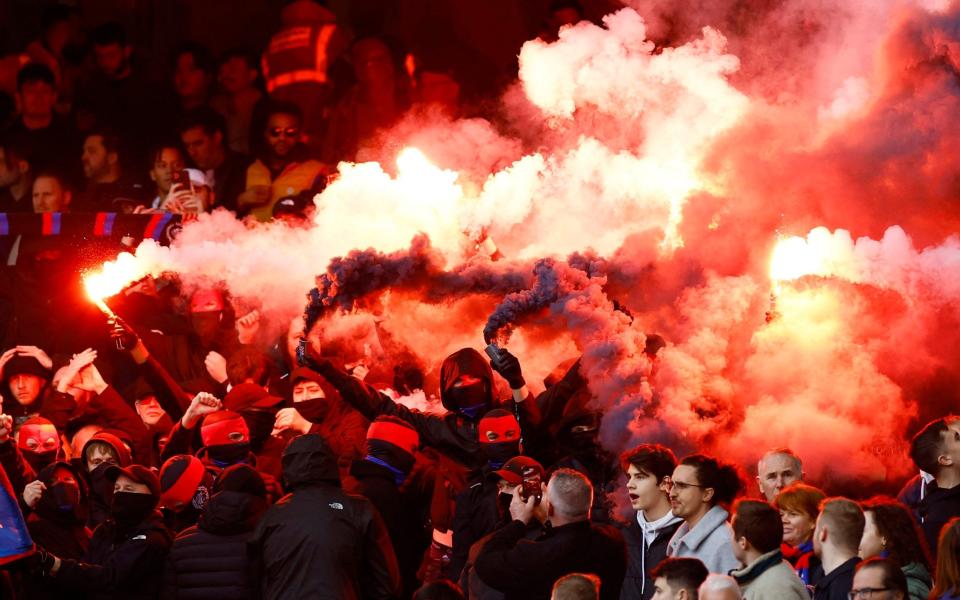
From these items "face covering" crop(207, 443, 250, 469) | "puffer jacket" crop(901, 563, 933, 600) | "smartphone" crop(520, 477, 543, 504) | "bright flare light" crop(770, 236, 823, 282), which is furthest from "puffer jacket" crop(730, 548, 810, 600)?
"bright flare light" crop(770, 236, 823, 282)

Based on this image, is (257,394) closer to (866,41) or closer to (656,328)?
(656,328)

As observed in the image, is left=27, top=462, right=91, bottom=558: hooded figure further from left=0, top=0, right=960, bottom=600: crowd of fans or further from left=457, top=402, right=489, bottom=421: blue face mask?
left=457, top=402, right=489, bottom=421: blue face mask

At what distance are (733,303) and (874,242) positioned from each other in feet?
3.29

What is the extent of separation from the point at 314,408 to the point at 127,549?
3.13 m

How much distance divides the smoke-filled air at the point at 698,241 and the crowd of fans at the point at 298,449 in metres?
0.45

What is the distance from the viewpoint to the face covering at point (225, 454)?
8.63m

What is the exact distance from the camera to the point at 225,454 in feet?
28.3

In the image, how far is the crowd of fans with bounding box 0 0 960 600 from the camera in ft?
20.1

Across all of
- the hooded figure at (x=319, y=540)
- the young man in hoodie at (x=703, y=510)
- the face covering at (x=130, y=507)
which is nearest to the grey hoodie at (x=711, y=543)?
the young man in hoodie at (x=703, y=510)

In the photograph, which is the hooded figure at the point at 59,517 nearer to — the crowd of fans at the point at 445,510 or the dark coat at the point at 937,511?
the crowd of fans at the point at 445,510

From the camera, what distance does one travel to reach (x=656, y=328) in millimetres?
10094

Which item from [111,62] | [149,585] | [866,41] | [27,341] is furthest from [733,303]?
[111,62]

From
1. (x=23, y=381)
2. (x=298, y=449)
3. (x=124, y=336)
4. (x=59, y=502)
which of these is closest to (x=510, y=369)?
(x=298, y=449)

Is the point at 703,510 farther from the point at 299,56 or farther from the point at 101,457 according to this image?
the point at 299,56
